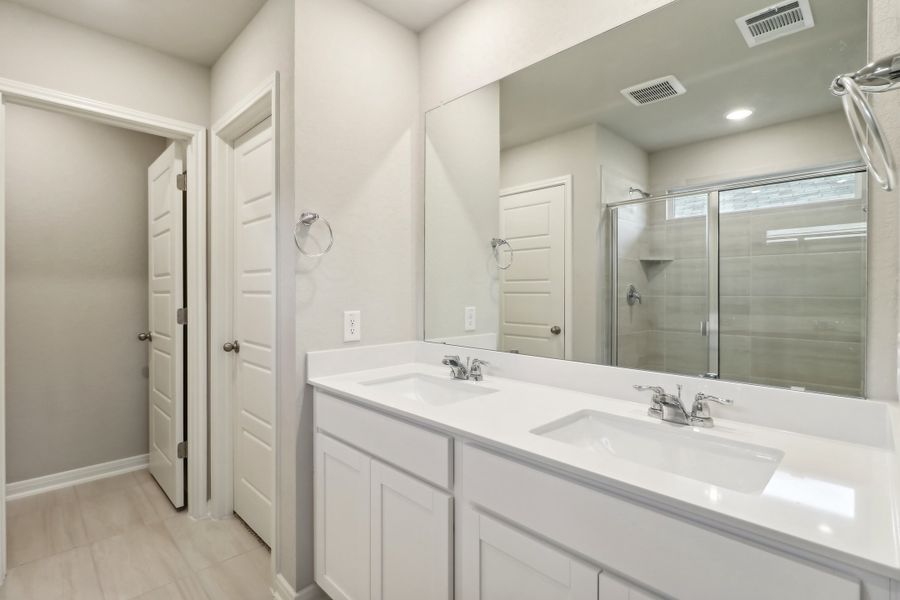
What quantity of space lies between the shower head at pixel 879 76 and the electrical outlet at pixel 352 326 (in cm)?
156

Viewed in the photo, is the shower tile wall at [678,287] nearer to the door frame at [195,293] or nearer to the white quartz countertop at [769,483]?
the white quartz countertop at [769,483]

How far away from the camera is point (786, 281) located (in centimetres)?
111

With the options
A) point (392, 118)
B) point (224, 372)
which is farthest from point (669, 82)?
point (224, 372)

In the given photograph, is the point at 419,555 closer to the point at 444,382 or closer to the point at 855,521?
the point at 444,382

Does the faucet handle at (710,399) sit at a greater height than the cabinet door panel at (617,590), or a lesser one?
greater

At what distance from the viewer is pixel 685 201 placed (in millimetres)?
1277

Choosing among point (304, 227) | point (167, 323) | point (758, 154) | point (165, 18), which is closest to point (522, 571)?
point (758, 154)

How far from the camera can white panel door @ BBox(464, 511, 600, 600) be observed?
0.87 m

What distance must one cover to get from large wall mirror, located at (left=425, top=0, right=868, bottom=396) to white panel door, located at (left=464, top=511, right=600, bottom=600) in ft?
2.17

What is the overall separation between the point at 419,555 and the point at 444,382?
2.04 feet

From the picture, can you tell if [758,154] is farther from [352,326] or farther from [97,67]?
[97,67]

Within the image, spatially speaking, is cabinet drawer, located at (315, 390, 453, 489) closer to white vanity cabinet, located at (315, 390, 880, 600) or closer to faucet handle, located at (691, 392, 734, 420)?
white vanity cabinet, located at (315, 390, 880, 600)

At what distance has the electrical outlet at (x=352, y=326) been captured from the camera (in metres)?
1.79

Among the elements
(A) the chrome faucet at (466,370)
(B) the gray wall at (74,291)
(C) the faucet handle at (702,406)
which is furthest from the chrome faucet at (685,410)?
(B) the gray wall at (74,291)
